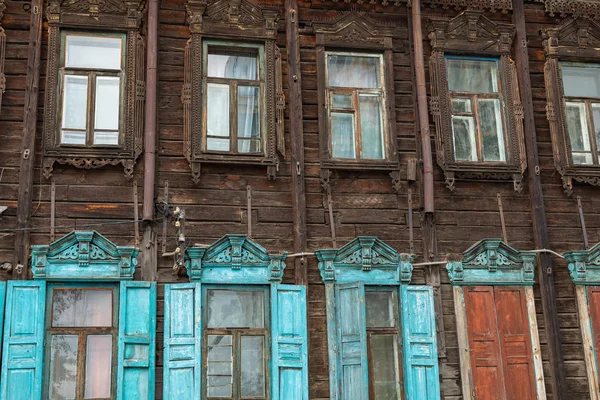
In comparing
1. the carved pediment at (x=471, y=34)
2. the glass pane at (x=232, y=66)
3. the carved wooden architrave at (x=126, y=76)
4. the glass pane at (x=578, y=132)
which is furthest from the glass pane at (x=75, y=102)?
the glass pane at (x=578, y=132)

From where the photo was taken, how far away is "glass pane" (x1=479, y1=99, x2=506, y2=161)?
385 inches

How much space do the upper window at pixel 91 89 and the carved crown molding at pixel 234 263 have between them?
160 cm

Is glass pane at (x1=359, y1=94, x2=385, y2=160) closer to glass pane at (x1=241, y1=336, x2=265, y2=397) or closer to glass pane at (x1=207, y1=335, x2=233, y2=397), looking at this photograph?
glass pane at (x1=241, y1=336, x2=265, y2=397)

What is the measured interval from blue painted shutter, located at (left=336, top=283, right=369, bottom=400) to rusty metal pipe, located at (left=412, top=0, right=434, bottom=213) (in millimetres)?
1431

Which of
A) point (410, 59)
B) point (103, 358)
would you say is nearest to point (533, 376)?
point (410, 59)

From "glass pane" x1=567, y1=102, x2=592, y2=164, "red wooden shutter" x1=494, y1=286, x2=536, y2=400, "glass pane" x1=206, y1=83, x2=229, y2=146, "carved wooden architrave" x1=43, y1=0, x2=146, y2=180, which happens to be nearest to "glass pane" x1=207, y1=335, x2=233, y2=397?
"carved wooden architrave" x1=43, y1=0, x2=146, y2=180

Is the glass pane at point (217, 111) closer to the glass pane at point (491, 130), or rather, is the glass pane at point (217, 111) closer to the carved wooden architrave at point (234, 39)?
the carved wooden architrave at point (234, 39)

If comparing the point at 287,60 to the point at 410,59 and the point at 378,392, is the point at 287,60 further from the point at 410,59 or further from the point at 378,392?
the point at 378,392

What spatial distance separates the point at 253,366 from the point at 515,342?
2.93 m

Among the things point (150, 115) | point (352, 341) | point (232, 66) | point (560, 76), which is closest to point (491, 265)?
point (352, 341)

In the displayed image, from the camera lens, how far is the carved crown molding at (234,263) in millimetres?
8531

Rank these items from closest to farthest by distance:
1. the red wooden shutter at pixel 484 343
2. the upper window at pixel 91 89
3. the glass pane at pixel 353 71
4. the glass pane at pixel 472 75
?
the red wooden shutter at pixel 484 343 < the upper window at pixel 91 89 < the glass pane at pixel 353 71 < the glass pane at pixel 472 75

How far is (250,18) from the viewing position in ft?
31.5

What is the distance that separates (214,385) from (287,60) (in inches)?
152
